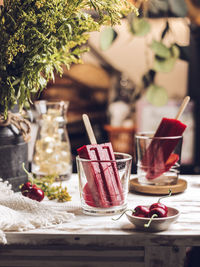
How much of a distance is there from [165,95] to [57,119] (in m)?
0.80

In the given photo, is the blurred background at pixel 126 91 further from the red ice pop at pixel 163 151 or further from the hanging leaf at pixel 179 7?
the red ice pop at pixel 163 151

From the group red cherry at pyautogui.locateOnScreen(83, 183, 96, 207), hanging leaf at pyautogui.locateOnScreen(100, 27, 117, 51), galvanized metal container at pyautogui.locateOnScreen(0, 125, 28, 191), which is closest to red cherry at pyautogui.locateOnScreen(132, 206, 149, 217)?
red cherry at pyautogui.locateOnScreen(83, 183, 96, 207)

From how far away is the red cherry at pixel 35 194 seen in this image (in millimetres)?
1103

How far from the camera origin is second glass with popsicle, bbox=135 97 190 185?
1207 millimetres

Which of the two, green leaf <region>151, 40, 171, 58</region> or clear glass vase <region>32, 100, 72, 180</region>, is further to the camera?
green leaf <region>151, 40, 171, 58</region>

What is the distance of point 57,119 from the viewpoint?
1377mm

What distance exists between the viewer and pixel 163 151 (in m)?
1.21

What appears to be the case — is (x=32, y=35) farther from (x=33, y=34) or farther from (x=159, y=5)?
(x=159, y=5)

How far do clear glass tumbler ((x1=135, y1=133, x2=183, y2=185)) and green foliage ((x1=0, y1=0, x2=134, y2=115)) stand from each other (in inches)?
13.6

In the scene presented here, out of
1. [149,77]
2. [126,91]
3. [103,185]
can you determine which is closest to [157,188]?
[103,185]

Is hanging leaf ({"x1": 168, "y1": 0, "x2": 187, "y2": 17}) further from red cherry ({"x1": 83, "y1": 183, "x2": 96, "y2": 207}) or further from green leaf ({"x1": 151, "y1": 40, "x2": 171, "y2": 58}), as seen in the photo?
red cherry ({"x1": 83, "y1": 183, "x2": 96, "y2": 207})

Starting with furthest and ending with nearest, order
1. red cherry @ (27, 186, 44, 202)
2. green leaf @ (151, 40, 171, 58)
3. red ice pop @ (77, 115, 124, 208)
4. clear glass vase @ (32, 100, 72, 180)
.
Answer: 1. green leaf @ (151, 40, 171, 58)
2. clear glass vase @ (32, 100, 72, 180)
3. red cherry @ (27, 186, 44, 202)
4. red ice pop @ (77, 115, 124, 208)

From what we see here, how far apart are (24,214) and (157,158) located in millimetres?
431

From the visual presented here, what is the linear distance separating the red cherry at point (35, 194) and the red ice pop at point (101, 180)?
0.51 ft
